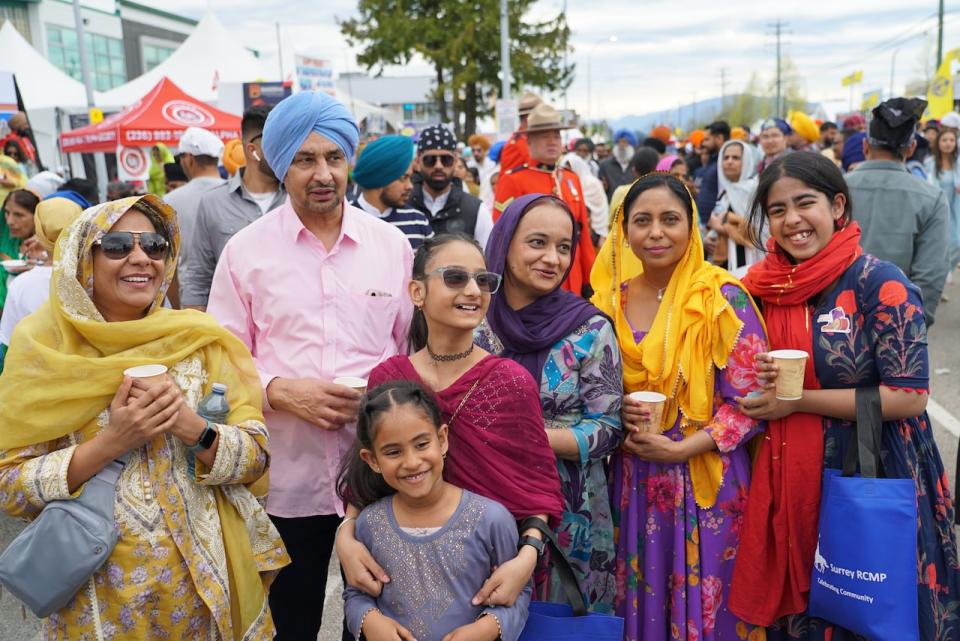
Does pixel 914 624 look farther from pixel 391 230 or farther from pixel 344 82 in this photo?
pixel 344 82

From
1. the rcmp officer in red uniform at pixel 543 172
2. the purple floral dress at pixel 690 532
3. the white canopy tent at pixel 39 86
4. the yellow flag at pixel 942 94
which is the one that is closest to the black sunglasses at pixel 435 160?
the rcmp officer in red uniform at pixel 543 172

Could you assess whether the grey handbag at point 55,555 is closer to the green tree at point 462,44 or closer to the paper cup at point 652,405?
the paper cup at point 652,405

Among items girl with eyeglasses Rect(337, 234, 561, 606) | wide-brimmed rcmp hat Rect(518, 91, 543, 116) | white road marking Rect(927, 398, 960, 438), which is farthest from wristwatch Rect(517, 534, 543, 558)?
wide-brimmed rcmp hat Rect(518, 91, 543, 116)

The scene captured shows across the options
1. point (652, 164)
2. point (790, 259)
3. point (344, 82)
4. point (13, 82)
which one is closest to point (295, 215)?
point (790, 259)

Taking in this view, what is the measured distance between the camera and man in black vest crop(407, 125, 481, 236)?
19.9 ft

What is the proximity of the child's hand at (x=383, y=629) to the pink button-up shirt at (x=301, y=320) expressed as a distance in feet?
1.87

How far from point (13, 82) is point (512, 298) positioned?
10940 millimetres

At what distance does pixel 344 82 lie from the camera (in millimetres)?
68312

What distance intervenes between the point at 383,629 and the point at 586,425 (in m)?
0.84

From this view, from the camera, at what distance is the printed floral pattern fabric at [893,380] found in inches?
98.7

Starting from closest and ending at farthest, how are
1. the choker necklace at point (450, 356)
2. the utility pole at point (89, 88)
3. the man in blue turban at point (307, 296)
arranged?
the choker necklace at point (450, 356) < the man in blue turban at point (307, 296) < the utility pole at point (89, 88)

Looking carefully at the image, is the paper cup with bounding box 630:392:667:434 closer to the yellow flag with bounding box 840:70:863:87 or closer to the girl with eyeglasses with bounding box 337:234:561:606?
the girl with eyeglasses with bounding box 337:234:561:606

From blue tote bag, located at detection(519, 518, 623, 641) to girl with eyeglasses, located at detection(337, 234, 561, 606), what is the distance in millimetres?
75

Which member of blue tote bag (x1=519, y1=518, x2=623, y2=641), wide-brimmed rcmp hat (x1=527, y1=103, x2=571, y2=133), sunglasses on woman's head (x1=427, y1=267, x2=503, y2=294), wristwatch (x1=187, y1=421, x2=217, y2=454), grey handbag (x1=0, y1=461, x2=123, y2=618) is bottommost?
blue tote bag (x1=519, y1=518, x2=623, y2=641)
